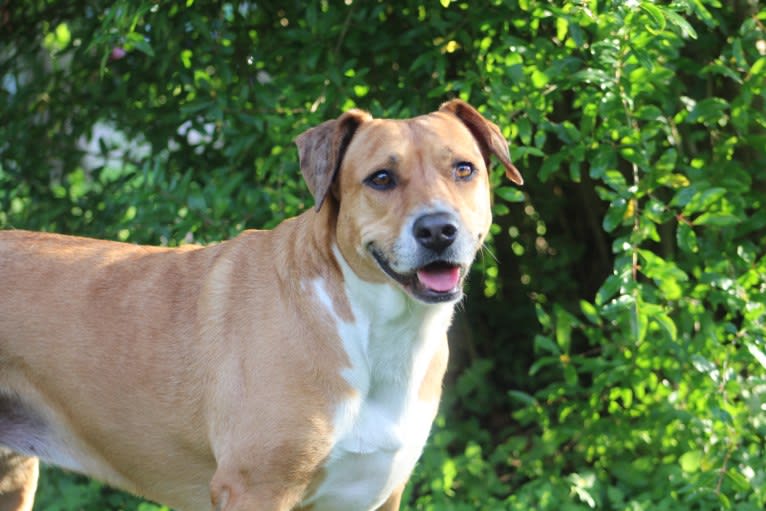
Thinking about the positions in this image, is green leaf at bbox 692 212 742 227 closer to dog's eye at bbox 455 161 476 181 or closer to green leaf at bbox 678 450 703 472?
green leaf at bbox 678 450 703 472

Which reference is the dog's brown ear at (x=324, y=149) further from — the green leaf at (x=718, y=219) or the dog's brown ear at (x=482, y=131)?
the green leaf at (x=718, y=219)

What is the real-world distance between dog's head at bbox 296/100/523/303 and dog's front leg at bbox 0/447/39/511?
146cm

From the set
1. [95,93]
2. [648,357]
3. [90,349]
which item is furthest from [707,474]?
[95,93]

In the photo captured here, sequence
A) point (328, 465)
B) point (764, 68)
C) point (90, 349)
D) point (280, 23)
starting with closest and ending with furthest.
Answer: point (328, 465) < point (90, 349) < point (764, 68) < point (280, 23)

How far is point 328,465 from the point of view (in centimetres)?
311

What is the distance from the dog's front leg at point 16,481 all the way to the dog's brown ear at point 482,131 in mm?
1848

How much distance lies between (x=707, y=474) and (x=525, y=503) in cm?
74

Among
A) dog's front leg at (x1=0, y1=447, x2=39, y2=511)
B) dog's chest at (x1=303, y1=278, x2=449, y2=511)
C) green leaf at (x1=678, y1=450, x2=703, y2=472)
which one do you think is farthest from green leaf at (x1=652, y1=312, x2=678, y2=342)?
dog's front leg at (x1=0, y1=447, x2=39, y2=511)

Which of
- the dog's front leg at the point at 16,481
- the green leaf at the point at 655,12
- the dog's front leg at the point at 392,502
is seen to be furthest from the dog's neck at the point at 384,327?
the dog's front leg at the point at 16,481

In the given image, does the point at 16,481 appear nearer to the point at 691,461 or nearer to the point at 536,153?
the point at 536,153

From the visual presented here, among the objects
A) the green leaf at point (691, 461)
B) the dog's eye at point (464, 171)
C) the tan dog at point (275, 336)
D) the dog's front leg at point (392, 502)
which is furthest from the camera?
the green leaf at point (691, 461)

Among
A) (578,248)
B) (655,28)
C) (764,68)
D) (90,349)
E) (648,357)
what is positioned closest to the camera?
(90,349)

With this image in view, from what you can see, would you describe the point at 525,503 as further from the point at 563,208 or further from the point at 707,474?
the point at 563,208

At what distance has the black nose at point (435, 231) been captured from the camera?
9.62 feet
